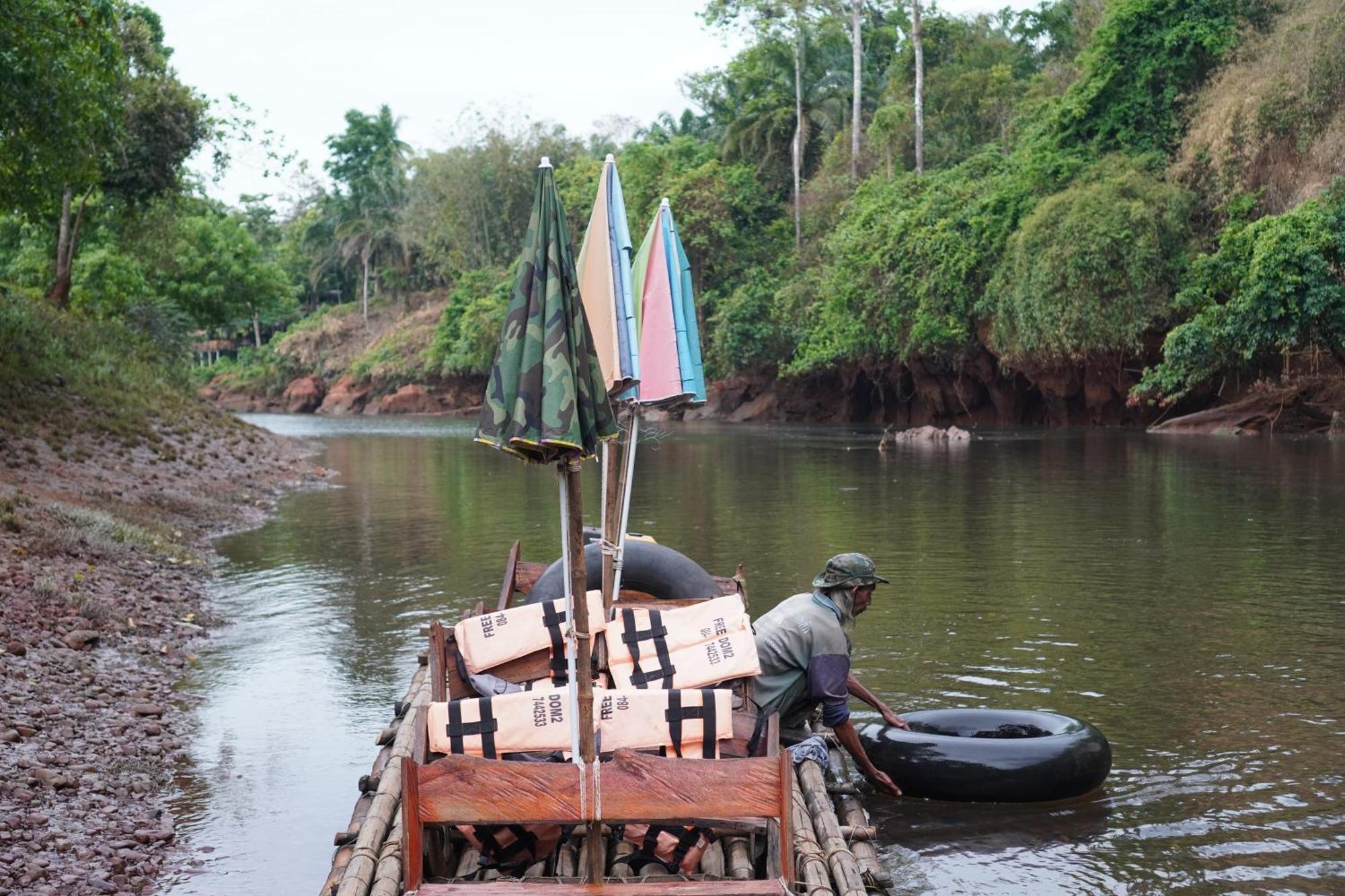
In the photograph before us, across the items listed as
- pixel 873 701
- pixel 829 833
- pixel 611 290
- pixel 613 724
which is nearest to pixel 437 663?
pixel 613 724

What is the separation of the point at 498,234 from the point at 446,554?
64.4 m

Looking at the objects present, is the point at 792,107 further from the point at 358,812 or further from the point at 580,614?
the point at 580,614

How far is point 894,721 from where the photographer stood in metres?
7.88

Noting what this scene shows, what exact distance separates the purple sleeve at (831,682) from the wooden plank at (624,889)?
206 cm

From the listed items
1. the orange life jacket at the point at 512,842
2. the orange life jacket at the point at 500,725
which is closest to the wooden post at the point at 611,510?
the orange life jacket at the point at 500,725

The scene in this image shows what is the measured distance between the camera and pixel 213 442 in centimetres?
2742

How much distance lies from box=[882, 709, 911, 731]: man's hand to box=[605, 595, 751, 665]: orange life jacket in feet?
5.20

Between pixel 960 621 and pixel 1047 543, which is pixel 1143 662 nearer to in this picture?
pixel 960 621

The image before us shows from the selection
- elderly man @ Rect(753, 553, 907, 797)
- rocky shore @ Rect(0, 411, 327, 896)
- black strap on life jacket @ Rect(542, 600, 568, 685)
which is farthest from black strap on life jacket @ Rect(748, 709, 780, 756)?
rocky shore @ Rect(0, 411, 327, 896)

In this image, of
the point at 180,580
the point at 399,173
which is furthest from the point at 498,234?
the point at 180,580

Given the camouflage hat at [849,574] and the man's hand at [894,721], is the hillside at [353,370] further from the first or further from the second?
the camouflage hat at [849,574]

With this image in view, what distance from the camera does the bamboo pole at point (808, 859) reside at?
511 centimetres

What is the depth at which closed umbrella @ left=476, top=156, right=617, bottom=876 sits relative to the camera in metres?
5.07

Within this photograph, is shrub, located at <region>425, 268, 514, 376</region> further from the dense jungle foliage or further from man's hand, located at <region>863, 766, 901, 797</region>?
man's hand, located at <region>863, 766, 901, 797</region>
